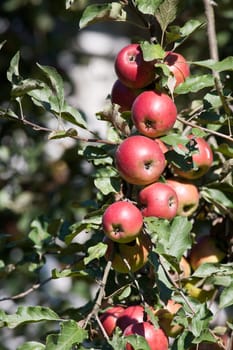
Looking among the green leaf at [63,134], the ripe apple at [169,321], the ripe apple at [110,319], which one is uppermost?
the green leaf at [63,134]

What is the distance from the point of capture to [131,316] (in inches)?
49.3

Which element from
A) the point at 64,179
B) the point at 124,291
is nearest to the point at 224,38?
the point at 64,179

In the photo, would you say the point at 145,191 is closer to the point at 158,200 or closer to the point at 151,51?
the point at 158,200

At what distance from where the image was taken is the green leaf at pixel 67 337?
1129mm

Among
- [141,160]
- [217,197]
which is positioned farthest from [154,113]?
[217,197]

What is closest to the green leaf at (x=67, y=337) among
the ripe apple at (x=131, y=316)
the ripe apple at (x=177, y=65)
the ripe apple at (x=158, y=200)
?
the ripe apple at (x=131, y=316)

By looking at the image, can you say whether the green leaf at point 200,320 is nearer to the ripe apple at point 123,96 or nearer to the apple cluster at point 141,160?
the apple cluster at point 141,160

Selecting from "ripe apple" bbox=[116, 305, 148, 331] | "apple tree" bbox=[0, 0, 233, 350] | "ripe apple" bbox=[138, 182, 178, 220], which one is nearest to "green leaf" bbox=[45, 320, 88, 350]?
"apple tree" bbox=[0, 0, 233, 350]

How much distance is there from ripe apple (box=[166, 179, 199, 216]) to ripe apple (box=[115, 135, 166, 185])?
13cm

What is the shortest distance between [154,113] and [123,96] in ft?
0.46

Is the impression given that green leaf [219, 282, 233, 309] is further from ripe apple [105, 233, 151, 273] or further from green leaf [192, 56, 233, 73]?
green leaf [192, 56, 233, 73]

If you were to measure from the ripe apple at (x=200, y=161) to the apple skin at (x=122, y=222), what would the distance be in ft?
0.60

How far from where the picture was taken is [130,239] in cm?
120

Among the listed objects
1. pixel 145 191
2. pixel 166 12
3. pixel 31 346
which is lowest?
pixel 31 346
